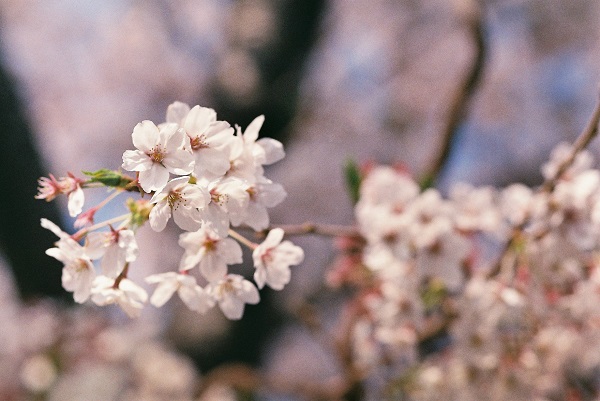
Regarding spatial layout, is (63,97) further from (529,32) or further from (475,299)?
(475,299)

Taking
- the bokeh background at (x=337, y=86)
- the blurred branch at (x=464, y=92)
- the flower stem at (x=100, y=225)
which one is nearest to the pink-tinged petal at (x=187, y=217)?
the flower stem at (x=100, y=225)

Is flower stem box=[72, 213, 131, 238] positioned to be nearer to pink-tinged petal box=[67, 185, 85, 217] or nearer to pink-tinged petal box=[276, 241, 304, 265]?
pink-tinged petal box=[67, 185, 85, 217]

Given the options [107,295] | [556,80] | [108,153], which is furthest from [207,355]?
[556,80]

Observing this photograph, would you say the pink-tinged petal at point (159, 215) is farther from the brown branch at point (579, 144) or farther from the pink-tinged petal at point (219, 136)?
the brown branch at point (579, 144)

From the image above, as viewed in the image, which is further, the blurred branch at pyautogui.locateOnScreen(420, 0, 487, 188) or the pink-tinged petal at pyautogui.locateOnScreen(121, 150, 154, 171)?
the blurred branch at pyautogui.locateOnScreen(420, 0, 487, 188)

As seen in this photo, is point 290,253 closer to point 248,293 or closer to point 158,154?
point 248,293

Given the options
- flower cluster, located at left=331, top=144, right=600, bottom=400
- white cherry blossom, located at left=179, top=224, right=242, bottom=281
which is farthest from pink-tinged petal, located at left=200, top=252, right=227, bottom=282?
flower cluster, located at left=331, top=144, right=600, bottom=400
